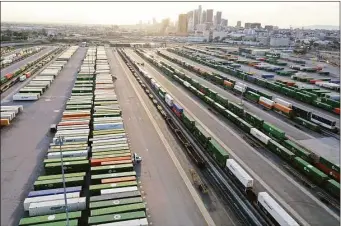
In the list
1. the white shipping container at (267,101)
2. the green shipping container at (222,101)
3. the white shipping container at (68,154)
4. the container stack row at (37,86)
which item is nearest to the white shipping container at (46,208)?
the white shipping container at (68,154)

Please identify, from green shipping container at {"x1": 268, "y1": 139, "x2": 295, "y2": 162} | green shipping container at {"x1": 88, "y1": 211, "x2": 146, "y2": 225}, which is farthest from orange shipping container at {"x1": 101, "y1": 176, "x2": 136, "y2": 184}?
green shipping container at {"x1": 268, "y1": 139, "x2": 295, "y2": 162}

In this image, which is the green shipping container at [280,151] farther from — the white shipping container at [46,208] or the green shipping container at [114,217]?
the white shipping container at [46,208]

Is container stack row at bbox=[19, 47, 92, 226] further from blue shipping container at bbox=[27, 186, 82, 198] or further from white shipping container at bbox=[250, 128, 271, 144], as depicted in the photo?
white shipping container at bbox=[250, 128, 271, 144]

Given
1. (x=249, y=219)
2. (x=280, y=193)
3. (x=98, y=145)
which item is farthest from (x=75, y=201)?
(x=280, y=193)

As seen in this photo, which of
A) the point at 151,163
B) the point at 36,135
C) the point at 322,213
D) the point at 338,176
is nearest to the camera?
the point at 322,213

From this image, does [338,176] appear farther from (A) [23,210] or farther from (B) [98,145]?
(A) [23,210]

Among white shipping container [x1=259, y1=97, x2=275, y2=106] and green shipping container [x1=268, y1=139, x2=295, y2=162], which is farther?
white shipping container [x1=259, y1=97, x2=275, y2=106]
